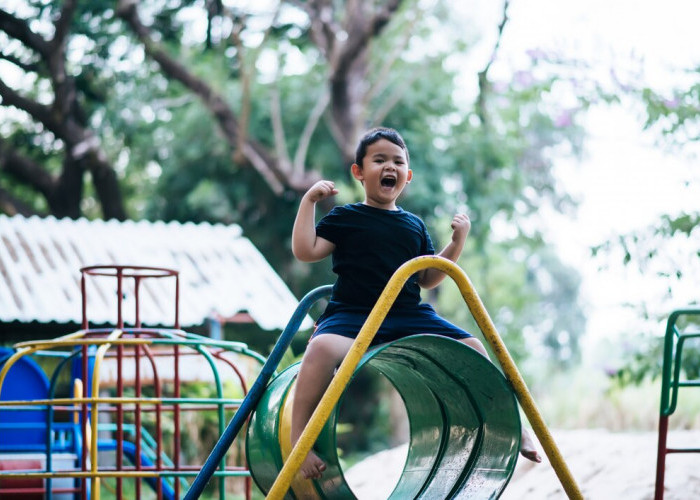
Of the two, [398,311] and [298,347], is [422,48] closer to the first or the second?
[298,347]

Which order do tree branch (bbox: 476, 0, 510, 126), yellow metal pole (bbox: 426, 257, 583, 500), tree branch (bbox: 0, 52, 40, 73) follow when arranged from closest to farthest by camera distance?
1. yellow metal pole (bbox: 426, 257, 583, 500)
2. tree branch (bbox: 476, 0, 510, 126)
3. tree branch (bbox: 0, 52, 40, 73)

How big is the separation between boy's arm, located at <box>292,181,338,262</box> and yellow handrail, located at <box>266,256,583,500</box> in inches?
19.3

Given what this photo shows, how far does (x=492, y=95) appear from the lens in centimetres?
1648

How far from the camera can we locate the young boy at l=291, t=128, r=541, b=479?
3.25 meters

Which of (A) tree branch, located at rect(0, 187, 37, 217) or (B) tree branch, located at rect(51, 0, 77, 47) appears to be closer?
(B) tree branch, located at rect(51, 0, 77, 47)

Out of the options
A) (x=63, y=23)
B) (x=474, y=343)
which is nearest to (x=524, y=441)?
(x=474, y=343)

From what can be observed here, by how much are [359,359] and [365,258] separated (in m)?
0.64

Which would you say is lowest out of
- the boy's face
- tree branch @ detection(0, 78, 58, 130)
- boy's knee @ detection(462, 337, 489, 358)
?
boy's knee @ detection(462, 337, 489, 358)

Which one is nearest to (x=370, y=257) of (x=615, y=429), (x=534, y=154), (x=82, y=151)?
(x=615, y=429)

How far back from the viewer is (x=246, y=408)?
150 inches

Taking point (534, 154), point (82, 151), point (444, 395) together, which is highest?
point (534, 154)

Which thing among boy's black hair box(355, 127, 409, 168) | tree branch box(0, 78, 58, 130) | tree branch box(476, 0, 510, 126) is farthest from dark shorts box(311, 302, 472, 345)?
tree branch box(0, 78, 58, 130)

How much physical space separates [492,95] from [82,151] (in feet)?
22.9

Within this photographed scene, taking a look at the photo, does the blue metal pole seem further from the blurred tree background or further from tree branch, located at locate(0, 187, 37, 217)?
tree branch, located at locate(0, 187, 37, 217)
